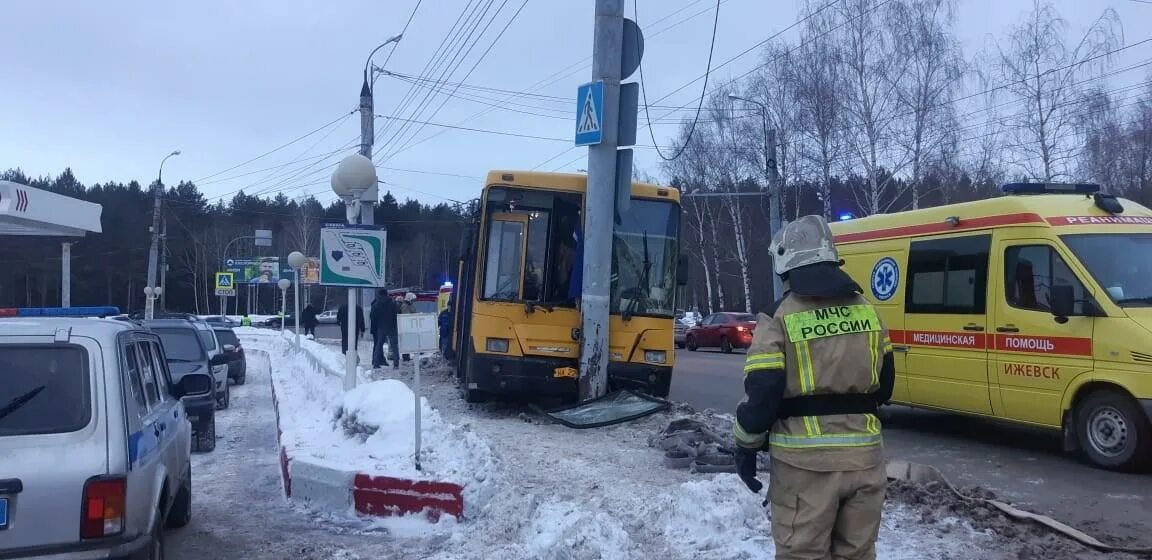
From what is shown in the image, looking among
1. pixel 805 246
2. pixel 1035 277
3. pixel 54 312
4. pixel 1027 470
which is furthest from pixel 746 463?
pixel 1035 277

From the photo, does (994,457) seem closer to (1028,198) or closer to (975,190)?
(1028,198)

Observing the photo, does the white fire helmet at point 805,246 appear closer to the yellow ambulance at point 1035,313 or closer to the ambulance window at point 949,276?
the yellow ambulance at point 1035,313

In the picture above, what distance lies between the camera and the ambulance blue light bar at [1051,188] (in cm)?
970

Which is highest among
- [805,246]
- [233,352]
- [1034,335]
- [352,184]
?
[352,184]

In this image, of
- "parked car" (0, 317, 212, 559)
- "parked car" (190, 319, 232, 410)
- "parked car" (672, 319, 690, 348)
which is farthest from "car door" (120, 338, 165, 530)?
"parked car" (672, 319, 690, 348)

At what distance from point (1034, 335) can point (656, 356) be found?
416 cm

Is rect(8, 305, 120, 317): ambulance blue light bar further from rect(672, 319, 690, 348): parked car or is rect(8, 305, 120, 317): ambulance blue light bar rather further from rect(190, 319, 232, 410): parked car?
rect(672, 319, 690, 348): parked car

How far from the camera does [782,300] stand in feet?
12.1

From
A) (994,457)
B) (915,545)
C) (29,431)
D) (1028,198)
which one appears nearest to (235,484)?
(29,431)

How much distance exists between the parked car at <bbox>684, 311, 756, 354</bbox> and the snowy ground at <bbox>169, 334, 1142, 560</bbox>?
23.2 meters

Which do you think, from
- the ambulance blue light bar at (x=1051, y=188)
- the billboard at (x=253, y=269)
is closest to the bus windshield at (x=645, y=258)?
the ambulance blue light bar at (x=1051, y=188)

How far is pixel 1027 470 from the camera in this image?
8.67 m

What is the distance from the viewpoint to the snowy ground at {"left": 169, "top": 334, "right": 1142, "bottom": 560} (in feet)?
18.0

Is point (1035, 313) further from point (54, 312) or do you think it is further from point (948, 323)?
point (54, 312)
